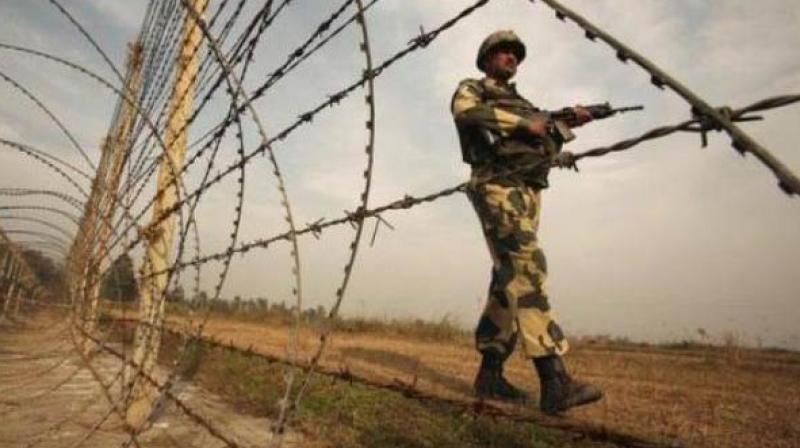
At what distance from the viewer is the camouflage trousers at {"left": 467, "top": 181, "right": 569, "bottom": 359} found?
2.89 m

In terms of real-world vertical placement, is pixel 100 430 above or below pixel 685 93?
below

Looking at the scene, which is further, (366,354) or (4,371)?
(366,354)


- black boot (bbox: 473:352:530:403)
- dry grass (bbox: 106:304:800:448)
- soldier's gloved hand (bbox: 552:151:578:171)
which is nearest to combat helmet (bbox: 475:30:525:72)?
black boot (bbox: 473:352:530:403)

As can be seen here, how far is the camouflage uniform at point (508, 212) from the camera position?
9.59ft

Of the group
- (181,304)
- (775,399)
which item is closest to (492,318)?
(181,304)

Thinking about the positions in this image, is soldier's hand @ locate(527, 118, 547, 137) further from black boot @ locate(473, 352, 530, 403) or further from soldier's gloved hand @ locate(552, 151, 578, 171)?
soldier's gloved hand @ locate(552, 151, 578, 171)

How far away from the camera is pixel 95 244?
17.0ft

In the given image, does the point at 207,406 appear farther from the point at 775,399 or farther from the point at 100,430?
the point at 775,399

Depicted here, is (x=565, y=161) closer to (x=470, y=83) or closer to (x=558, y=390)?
(x=558, y=390)

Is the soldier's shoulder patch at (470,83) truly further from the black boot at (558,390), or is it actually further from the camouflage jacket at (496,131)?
the black boot at (558,390)

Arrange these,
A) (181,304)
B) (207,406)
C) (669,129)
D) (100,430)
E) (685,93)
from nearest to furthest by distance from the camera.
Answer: (685,93)
(669,129)
(181,304)
(100,430)
(207,406)

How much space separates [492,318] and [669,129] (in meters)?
2.51

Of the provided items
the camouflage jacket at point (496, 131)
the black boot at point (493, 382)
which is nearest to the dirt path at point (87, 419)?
the black boot at point (493, 382)

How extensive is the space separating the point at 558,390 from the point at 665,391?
221 cm
